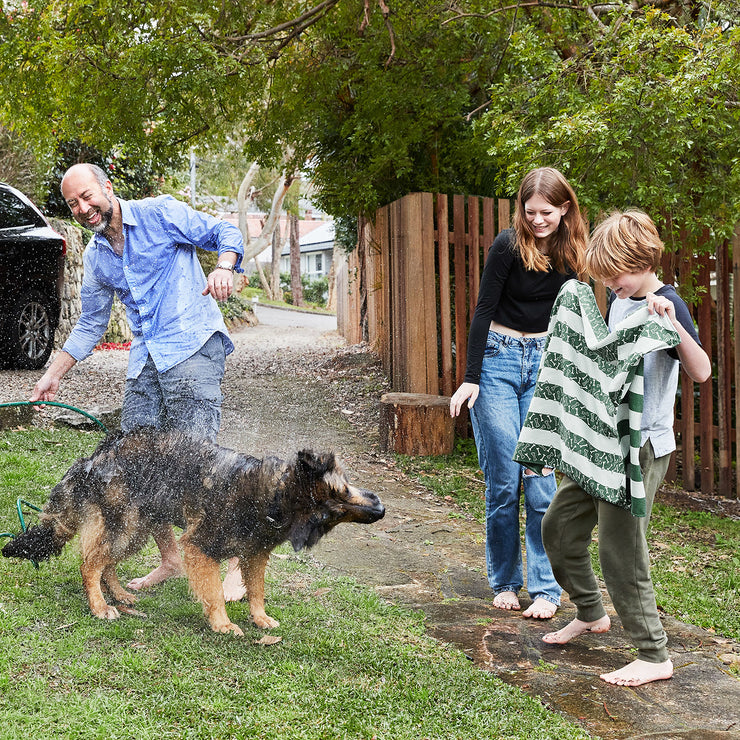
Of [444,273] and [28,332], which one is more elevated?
[444,273]

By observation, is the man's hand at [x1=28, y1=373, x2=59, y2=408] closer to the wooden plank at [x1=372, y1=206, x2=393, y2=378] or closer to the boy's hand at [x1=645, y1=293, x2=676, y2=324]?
the boy's hand at [x1=645, y1=293, x2=676, y2=324]

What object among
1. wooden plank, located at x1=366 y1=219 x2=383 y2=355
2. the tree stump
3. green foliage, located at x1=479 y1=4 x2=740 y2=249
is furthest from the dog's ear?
wooden plank, located at x1=366 y1=219 x2=383 y2=355

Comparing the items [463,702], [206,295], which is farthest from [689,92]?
[463,702]

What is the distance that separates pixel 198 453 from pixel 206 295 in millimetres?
881

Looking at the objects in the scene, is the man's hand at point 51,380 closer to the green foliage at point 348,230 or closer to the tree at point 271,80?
the tree at point 271,80

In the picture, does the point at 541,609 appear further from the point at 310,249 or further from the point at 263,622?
the point at 310,249

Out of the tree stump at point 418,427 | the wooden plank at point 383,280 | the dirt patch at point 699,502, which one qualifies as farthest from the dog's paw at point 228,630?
the wooden plank at point 383,280

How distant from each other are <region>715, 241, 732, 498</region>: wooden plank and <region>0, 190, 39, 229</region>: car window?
7772 mm

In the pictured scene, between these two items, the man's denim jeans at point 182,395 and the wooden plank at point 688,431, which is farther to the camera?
the wooden plank at point 688,431

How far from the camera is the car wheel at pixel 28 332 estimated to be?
390 inches

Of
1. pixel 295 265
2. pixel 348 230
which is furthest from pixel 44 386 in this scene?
pixel 295 265

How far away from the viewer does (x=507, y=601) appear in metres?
4.12

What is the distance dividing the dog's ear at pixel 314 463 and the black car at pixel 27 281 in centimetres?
736

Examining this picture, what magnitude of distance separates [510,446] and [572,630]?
90cm
